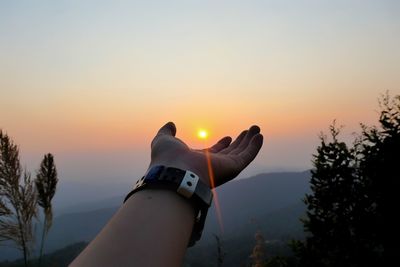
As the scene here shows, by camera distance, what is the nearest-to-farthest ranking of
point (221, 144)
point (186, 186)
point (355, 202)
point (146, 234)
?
1. point (146, 234)
2. point (186, 186)
3. point (221, 144)
4. point (355, 202)

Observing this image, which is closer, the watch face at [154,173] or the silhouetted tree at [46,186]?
the watch face at [154,173]

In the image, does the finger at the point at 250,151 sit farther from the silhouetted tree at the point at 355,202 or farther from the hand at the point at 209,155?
the silhouetted tree at the point at 355,202

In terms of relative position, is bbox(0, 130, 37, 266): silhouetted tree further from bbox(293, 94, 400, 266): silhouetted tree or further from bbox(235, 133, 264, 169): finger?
bbox(293, 94, 400, 266): silhouetted tree

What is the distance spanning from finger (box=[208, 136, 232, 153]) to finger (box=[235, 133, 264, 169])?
0.87 feet

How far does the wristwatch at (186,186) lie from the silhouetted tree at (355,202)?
2275 centimetres

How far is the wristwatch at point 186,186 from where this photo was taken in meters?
1.79

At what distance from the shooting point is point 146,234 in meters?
1.43

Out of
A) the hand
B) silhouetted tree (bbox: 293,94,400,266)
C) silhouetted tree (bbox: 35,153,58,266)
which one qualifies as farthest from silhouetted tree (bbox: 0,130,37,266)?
silhouetted tree (bbox: 293,94,400,266)

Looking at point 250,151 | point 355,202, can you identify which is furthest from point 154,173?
point 355,202

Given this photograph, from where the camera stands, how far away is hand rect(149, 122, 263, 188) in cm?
214

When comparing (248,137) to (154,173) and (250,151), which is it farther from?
(154,173)

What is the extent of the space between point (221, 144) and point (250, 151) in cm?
40

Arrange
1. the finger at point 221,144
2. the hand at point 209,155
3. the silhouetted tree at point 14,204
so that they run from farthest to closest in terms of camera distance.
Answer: the silhouetted tree at point 14,204 < the finger at point 221,144 < the hand at point 209,155

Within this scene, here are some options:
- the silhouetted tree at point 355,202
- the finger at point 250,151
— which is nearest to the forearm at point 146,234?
the finger at point 250,151
